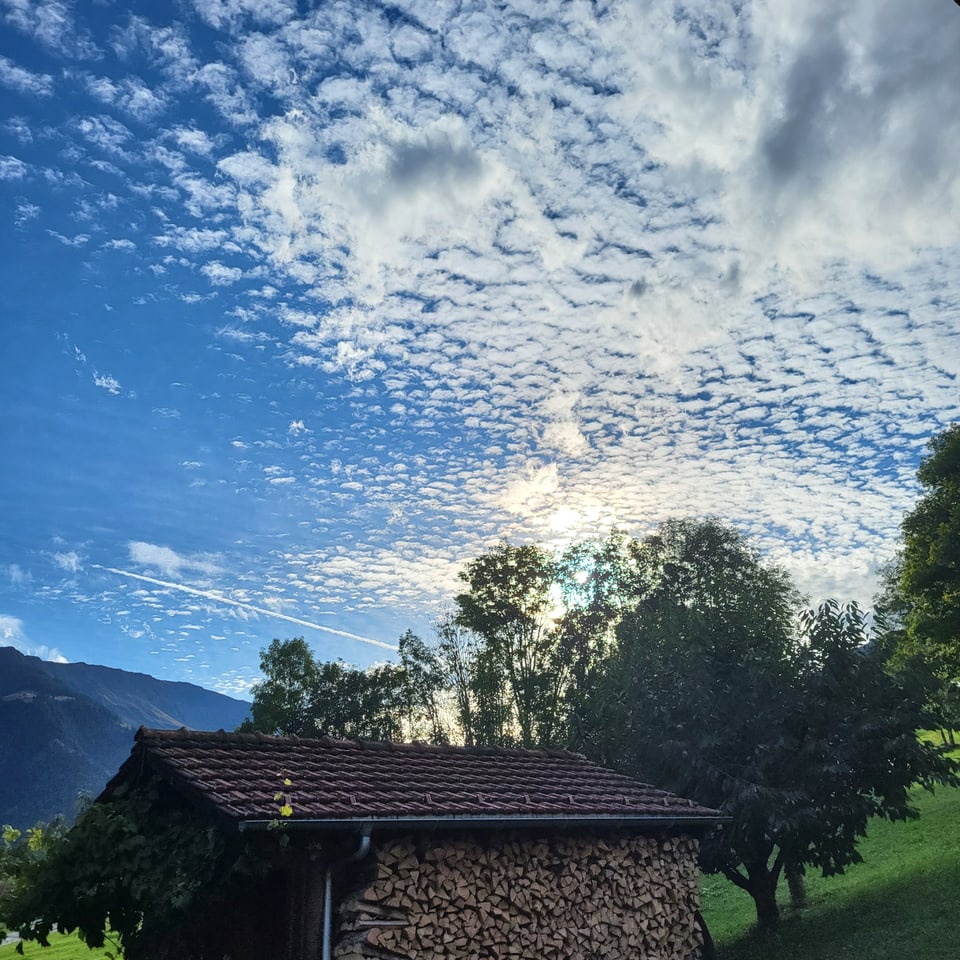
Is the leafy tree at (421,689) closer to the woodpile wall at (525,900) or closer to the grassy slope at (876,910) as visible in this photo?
the grassy slope at (876,910)

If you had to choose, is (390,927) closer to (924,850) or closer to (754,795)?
(754,795)

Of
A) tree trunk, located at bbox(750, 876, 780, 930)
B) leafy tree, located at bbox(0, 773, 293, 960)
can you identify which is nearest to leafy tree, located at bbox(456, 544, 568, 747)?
tree trunk, located at bbox(750, 876, 780, 930)

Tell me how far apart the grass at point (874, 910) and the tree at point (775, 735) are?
3.33 feet

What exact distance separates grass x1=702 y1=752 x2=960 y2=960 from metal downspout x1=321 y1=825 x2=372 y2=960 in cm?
953

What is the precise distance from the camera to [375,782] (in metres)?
9.53

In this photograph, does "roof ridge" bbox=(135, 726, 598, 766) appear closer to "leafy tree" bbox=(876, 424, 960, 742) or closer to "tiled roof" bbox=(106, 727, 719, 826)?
"tiled roof" bbox=(106, 727, 719, 826)

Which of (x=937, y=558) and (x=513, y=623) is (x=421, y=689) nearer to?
(x=513, y=623)

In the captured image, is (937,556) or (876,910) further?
(937,556)

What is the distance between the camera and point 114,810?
29.0ft

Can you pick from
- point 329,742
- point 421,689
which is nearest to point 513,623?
point 421,689

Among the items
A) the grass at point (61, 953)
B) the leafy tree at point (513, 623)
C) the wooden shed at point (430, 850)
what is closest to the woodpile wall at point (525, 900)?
the wooden shed at point (430, 850)

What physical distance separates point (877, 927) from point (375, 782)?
10453mm

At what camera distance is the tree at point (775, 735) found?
48.1 feet

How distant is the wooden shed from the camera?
7.96m
